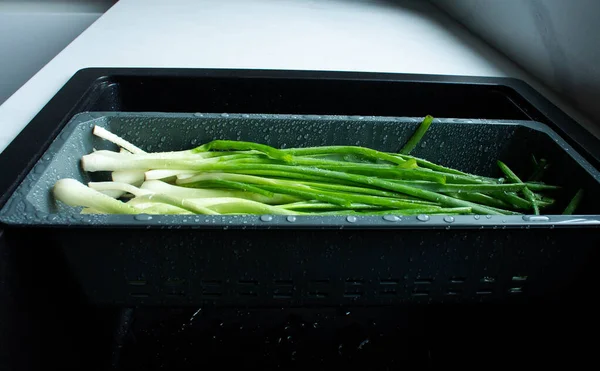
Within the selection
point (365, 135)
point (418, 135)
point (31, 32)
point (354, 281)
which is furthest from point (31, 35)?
point (354, 281)

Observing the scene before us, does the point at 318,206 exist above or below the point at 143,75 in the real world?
below

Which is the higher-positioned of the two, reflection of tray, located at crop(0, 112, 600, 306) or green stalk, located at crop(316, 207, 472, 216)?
green stalk, located at crop(316, 207, 472, 216)

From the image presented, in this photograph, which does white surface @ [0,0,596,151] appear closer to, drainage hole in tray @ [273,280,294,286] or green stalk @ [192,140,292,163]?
green stalk @ [192,140,292,163]

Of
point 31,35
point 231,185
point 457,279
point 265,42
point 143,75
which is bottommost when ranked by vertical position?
point 457,279

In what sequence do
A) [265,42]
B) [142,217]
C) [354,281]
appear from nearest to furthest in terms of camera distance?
[142,217] → [354,281] → [265,42]

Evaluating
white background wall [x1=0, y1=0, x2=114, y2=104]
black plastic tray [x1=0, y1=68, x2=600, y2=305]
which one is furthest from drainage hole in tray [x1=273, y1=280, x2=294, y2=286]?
white background wall [x1=0, y1=0, x2=114, y2=104]

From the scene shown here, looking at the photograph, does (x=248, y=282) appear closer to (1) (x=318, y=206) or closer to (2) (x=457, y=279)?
(1) (x=318, y=206)

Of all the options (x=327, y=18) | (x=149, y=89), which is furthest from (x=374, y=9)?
(x=149, y=89)

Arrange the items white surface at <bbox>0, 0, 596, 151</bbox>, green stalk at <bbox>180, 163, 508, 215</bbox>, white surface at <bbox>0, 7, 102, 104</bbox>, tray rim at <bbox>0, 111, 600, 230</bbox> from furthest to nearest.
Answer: white surface at <bbox>0, 7, 102, 104</bbox> < white surface at <bbox>0, 0, 596, 151</bbox> < green stalk at <bbox>180, 163, 508, 215</bbox> < tray rim at <bbox>0, 111, 600, 230</bbox>
